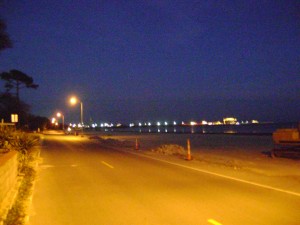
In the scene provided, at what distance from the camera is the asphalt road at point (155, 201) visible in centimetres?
949

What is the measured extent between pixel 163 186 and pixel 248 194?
9.99 ft

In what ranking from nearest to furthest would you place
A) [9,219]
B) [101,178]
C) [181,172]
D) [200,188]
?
[9,219] → [200,188] → [101,178] → [181,172]

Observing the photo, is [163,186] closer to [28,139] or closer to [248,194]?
[248,194]

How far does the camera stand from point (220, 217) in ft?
31.4

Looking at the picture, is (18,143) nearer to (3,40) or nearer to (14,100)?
(3,40)

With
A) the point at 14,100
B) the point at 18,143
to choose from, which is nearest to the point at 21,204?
the point at 18,143

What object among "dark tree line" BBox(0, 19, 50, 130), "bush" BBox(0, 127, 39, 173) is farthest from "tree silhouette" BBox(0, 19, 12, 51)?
"dark tree line" BBox(0, 19, 50, 130)

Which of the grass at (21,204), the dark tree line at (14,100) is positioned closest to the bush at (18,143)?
the grass at (21,204)

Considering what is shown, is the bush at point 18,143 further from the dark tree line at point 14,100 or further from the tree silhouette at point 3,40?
the dark tree line at point 14,100

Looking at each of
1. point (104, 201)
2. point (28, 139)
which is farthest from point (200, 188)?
point (28, 139)

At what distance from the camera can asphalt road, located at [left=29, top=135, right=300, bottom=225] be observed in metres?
9.49

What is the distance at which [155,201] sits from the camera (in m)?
11.6

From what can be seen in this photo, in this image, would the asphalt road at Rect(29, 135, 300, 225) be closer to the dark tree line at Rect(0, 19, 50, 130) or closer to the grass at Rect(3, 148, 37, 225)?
the grass at Rect(3, 148, 37, 225)

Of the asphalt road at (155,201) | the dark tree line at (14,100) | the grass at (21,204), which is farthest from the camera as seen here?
the dark tree line at (14,100)
